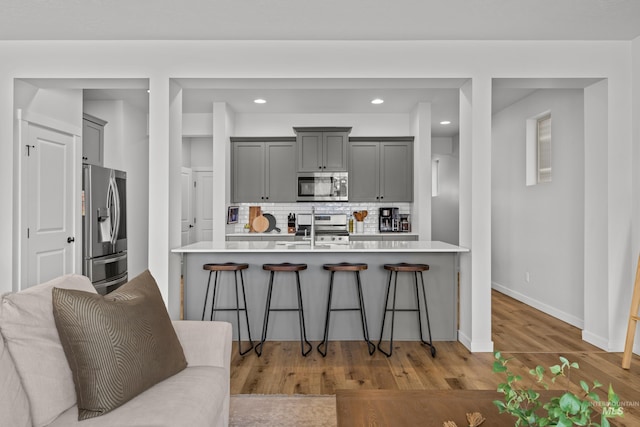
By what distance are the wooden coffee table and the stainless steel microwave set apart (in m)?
4.90

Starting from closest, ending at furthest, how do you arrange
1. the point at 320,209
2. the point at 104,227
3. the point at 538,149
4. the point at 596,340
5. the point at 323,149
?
1. the point at 596,340
2. the point at 104,227
3. the point at 538,149
4. the point at 323,149
5. the point at 320,209

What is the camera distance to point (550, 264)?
5.06 m

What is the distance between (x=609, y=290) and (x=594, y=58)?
205 cm

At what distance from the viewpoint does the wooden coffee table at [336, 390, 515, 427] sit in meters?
1.56

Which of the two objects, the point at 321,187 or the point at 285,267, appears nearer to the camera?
the point at 285,267

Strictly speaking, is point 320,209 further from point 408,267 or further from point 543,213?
point 408,267

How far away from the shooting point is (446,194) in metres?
8.68

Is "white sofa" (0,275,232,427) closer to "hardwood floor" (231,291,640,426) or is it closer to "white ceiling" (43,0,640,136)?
"hardwood floor" (231,291,640,426)

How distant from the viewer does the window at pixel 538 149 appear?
5.30 meters

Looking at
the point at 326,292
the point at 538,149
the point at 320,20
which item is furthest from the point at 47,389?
the point at 538,149

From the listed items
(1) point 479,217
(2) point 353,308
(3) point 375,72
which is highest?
(3) point 375,72

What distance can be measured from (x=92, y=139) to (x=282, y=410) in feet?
14.3

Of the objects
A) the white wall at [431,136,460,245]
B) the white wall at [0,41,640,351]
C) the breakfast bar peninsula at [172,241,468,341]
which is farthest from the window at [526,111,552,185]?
the white wall at [431,136,460,245]

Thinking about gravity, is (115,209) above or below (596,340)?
above
